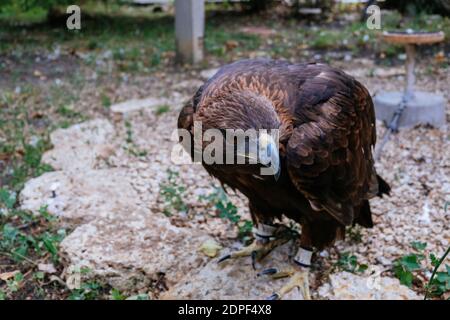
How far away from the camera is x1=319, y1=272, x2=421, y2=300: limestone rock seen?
9.13 ft

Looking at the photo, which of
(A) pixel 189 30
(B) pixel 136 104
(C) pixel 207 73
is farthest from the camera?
(A) pixel 189 30

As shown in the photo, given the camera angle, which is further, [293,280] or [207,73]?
[207,73]

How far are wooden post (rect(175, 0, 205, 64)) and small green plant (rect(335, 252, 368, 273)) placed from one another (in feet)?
14.3

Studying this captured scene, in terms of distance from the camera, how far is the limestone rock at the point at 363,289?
2.78 meters

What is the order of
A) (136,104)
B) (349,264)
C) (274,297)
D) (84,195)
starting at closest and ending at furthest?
1. (274,297)
2. (349,264)
3. (84,195)
4. (136,104)

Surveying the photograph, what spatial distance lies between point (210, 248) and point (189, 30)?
4211 mm

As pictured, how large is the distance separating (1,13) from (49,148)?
292 inches

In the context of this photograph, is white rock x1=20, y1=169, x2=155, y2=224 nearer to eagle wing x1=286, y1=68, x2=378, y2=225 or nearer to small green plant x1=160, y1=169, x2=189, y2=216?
small green plant x1=160, y1=169, x2=189, y2=216

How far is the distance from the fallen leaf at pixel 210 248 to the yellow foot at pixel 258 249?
0.09 m

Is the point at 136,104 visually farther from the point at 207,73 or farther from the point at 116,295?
the point at 116,295

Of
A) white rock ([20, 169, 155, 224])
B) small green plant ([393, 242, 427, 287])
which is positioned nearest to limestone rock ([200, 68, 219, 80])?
white rock ([20, 169, 155, 224])

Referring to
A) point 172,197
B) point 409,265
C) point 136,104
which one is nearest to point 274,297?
point 409,265

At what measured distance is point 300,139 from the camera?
7.88 ft

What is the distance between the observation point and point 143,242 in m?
3.29
